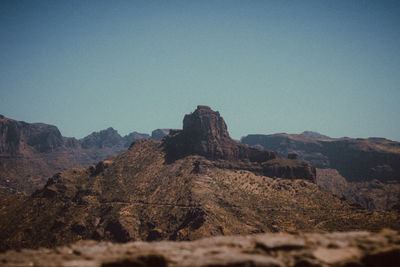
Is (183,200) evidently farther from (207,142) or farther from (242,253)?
(242,253)

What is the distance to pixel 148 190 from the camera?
124500 millimetres

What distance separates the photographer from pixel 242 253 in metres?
12.5

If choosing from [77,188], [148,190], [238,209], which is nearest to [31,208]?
[77,188]

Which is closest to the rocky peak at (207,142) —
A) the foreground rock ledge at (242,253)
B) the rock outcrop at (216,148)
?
the rock outcrop at (216,148)

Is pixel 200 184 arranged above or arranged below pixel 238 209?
above

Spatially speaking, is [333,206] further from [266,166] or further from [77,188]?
[77,188]

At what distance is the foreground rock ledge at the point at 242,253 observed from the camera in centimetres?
1163

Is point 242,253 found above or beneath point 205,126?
beneath

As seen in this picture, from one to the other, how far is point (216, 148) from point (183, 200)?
57229mm

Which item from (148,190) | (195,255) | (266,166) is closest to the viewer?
(195,255)

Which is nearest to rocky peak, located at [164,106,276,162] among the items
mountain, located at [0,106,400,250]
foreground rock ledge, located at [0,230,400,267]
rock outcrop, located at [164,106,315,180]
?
rock outcrop, located at [164,106,315,180]

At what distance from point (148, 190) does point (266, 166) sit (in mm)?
73205

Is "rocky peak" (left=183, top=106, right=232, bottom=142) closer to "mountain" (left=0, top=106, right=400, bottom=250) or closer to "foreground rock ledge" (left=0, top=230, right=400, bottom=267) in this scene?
"mountain" (left=0, top=106, right=400, bottom=250)

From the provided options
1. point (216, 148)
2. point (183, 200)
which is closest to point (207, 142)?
point (216, 148)
